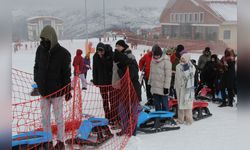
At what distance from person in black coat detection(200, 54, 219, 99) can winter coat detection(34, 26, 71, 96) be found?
2663mm

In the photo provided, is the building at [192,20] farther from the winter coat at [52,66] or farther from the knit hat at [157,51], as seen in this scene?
the winter coat at [52,66]

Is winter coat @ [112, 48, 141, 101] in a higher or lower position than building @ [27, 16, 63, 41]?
lower

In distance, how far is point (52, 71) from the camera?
233cm

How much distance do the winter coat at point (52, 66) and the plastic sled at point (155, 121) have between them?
1067 millimetres

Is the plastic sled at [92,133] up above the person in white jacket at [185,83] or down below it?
below

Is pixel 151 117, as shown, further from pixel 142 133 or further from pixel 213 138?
pixel 213 138

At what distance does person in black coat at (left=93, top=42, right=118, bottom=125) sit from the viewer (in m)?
3.22

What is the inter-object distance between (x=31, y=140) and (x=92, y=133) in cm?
72

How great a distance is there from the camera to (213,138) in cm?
299

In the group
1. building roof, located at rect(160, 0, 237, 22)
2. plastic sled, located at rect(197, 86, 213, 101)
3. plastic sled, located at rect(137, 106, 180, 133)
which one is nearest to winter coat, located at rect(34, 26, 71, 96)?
plastic sled, located at rect(137, 106, 180, 133)

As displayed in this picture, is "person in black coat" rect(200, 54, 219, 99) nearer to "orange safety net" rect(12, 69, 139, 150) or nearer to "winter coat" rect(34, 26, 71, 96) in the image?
"orange safety net" rect(12, 69, 139, 150)

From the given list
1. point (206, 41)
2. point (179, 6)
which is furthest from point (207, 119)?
point (179, 6)

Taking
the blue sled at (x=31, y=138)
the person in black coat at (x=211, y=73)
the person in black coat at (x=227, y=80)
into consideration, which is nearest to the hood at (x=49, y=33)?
the blue sled at (x=31, y=138)

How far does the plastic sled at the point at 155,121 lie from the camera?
10.4ft
